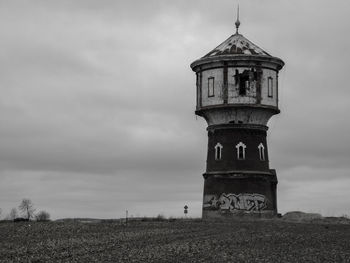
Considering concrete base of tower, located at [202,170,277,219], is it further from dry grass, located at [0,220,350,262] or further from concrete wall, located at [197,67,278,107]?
dry grass, located at [0,220,350,262]

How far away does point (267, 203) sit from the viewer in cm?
4697

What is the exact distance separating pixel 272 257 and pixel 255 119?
24945 mm

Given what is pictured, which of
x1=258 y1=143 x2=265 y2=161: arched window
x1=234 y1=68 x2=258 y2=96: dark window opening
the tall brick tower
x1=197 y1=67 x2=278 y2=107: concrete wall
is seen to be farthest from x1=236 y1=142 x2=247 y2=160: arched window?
x1=234 y1=68 x2=258 y2=96: dark window opening

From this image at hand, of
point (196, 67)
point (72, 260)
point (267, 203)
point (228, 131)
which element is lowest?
point (72, 260)

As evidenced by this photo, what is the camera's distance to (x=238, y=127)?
46.8 m

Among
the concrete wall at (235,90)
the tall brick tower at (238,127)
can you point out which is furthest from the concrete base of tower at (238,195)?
the concrete wall at (235,90)

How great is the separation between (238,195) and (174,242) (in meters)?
19.4

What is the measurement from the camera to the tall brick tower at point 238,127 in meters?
46.4

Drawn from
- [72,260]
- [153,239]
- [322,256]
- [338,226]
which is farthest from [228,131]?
[72,260]

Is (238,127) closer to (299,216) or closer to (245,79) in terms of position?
(245,79)

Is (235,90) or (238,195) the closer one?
(238,195)

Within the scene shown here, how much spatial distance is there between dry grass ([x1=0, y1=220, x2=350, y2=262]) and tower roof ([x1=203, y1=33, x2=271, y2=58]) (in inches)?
494

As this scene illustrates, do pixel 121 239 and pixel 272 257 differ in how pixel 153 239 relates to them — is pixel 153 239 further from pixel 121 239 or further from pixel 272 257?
pixel 272 257

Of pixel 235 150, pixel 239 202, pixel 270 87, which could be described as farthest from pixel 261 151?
pixel 270 87
